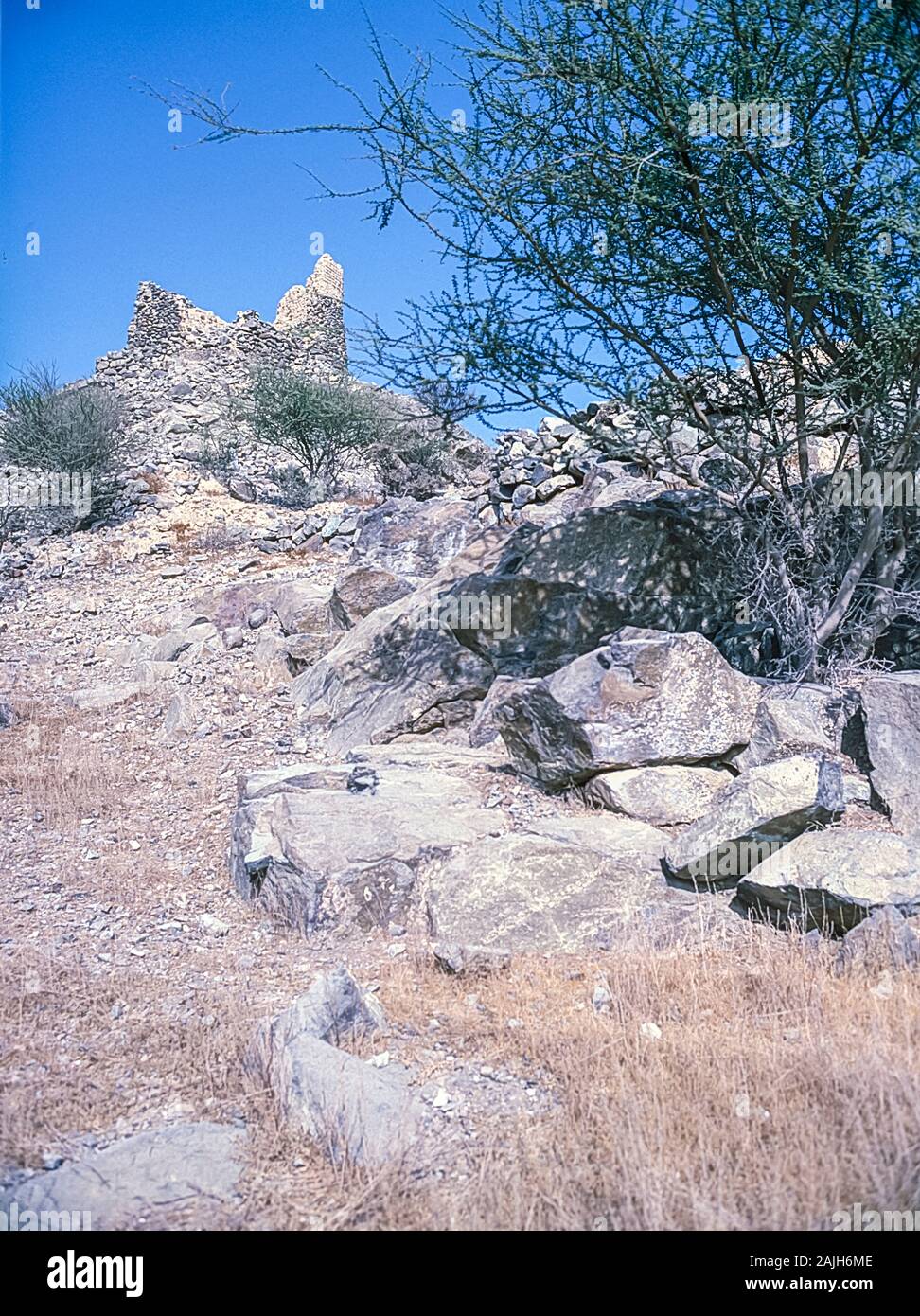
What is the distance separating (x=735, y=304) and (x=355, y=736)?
403cm

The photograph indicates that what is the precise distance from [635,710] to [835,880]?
1.71 m

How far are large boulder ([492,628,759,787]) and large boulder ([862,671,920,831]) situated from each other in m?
0.71

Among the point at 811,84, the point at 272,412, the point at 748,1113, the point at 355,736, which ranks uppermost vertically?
the point at 272,412

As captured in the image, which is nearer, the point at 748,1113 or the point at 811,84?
the point at 748,1113

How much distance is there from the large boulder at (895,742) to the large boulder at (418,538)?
5.75 metres

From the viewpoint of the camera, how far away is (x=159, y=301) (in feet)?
106

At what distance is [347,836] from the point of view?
484cm

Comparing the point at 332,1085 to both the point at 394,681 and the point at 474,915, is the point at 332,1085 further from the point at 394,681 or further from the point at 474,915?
the point at 394,681

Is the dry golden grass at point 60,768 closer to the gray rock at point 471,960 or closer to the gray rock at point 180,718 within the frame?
the gray rock at point 180,718

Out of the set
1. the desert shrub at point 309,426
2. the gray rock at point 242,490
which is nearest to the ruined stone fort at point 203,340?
the desert shrub at point 309,426

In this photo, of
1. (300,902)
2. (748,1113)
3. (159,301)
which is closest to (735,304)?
(300,902)

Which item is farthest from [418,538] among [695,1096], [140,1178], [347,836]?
[140,1178]

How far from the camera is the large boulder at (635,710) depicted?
→ 5352 millimetres
